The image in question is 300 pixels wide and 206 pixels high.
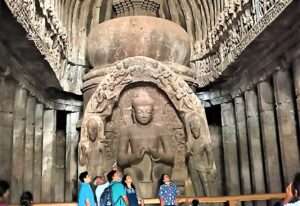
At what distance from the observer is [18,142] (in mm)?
10914

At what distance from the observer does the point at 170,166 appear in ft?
34.1

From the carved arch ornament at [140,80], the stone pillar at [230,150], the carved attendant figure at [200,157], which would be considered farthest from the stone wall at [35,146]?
the stone pillar at [230,150]

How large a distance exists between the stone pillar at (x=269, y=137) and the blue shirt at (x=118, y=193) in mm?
5113

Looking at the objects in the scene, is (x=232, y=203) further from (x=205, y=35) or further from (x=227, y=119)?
(x=205, y=35)

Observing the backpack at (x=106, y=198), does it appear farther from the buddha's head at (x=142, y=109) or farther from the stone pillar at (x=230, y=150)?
the stone pillar at (x=230, y=150)

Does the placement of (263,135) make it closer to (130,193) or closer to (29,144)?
(130,193)

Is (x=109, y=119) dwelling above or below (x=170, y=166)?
above

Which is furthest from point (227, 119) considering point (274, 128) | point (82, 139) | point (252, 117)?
point (82, 139)

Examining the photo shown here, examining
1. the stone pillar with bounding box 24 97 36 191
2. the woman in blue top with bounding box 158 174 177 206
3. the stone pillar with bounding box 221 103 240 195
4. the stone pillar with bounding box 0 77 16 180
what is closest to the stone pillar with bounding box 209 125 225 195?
the stone pillar with bounding box 221 103 240 195

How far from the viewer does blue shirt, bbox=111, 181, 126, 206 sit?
630 centimetres

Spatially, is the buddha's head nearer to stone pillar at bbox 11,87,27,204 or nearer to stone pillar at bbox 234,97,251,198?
stone pillar at bbox 11,87,27,204

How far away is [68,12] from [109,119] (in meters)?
4.71

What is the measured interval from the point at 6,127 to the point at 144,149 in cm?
312

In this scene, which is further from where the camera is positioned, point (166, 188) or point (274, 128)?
point (274, 128)
